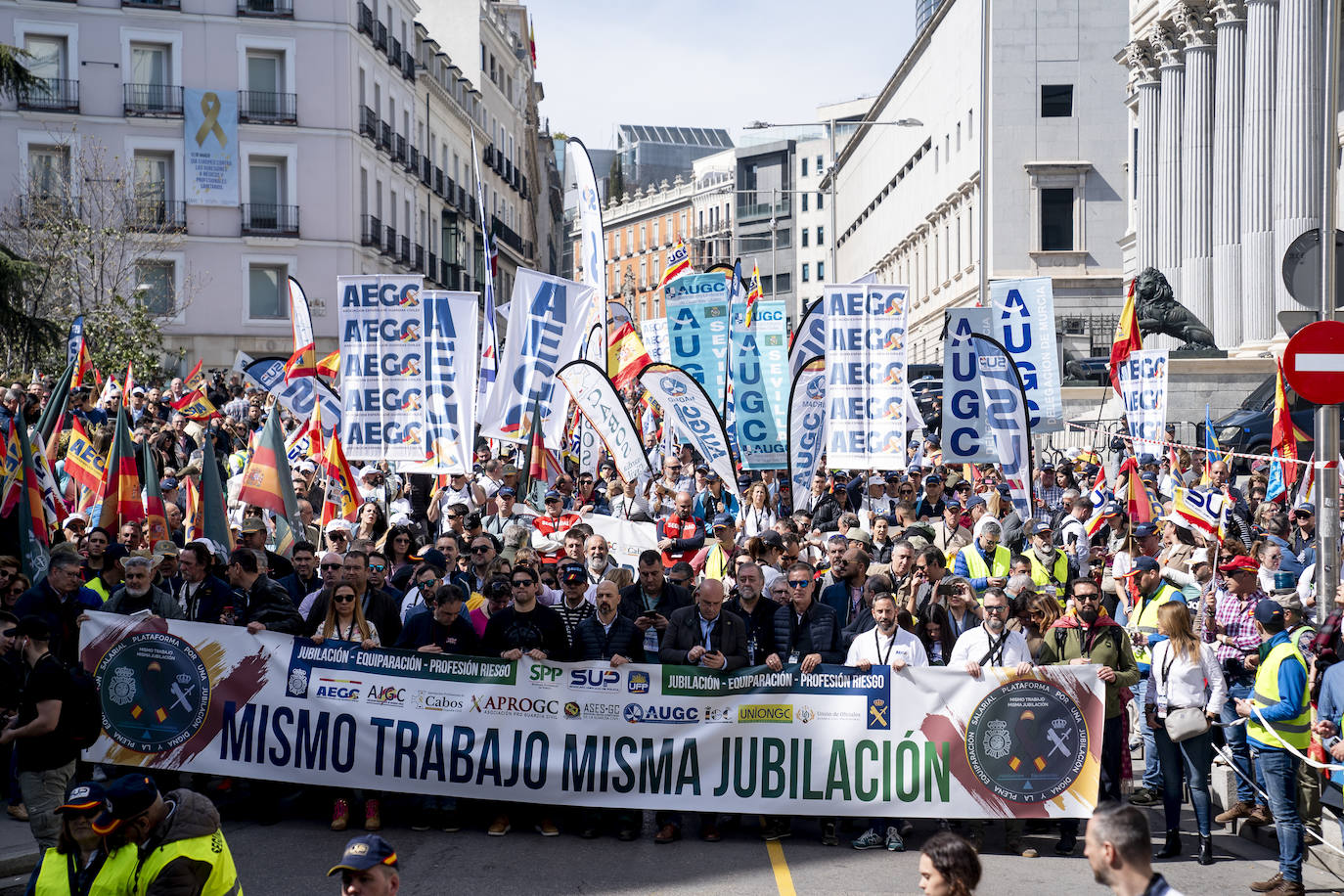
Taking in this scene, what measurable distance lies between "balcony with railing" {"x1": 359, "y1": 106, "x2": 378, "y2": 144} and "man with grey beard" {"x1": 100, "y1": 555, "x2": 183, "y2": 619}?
40.6 meters

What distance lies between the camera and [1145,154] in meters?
43.5

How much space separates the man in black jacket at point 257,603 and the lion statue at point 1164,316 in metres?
26.6

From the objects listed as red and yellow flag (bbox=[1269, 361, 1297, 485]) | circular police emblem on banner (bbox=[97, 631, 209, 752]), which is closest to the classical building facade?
red and yellow flag (bbox=[1269, 361, 1297, 485])

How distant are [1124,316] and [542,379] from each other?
8789 millimetres

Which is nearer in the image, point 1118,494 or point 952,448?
point 952,448

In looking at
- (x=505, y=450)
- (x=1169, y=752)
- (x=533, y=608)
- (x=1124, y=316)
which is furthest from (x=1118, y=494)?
(x=505, y=450)

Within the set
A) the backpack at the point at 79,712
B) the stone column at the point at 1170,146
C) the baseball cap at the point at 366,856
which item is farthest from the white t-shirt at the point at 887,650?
the stone column at the point at 1170,146

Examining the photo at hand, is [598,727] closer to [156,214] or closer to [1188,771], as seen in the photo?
[1188,771]

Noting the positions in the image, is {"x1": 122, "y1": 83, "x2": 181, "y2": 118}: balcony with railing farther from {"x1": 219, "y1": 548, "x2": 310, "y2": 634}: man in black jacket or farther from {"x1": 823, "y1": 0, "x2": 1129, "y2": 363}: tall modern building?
{"x1": 219, "y1": 548, "x2": 310, "y2": 634}: man in black jacket

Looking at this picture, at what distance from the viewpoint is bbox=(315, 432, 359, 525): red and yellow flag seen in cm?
1591

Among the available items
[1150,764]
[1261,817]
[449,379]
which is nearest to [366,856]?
[1261,817]

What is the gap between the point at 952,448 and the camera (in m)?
16.2

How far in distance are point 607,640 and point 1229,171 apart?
32.5 metres

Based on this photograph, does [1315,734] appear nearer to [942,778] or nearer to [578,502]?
[942,778]
